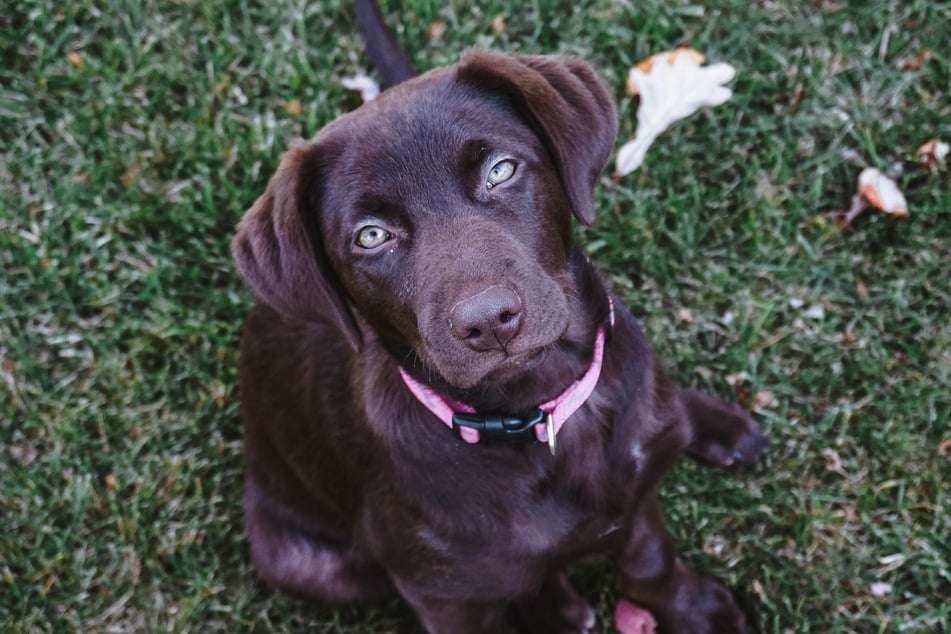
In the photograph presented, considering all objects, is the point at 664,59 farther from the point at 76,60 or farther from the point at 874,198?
the point at 76,60

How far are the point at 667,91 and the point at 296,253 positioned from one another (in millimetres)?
2003

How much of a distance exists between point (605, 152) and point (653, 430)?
80 centimetres

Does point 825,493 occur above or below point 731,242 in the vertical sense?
below

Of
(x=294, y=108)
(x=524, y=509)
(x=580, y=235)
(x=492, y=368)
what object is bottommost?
(x=580, y=235)

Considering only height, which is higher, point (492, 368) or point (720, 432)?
point (492, 368)

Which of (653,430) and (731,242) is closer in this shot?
(653,430)

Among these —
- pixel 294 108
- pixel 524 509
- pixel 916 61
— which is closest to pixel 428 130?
pixel 524 509

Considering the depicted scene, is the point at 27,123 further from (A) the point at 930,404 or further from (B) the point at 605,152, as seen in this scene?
(A) the point at 930,404

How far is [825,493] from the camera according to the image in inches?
143

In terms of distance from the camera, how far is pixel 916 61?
4.04m

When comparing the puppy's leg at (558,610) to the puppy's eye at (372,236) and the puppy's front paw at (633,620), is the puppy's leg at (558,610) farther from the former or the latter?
the puppy's eye at (372,236)

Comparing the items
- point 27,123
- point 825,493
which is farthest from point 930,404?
point 27,123

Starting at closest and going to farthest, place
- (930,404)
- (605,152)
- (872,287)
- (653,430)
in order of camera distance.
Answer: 1. (605,152)
2. (653,430)
3. (930,404)
4. (872,287)

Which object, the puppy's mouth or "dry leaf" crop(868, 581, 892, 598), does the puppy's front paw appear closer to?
"dry leaf" crop(868, 581, 892, 598)
